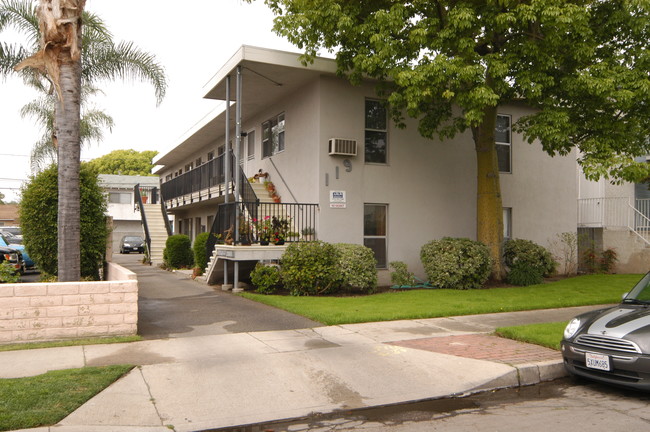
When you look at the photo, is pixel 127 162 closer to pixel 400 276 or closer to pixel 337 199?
pixel 337 199

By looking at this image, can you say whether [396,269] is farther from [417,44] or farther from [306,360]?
[306,360]

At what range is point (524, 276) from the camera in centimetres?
1488

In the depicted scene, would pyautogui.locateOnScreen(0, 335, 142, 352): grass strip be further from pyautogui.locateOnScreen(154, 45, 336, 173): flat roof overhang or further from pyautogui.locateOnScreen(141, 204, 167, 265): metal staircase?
pyautogui.locateOnScreen(141, 204, 167, 265): metal staircase

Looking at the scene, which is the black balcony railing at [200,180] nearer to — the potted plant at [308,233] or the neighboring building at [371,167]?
the neighboring building at [371,167]

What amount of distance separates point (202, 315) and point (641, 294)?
24.4 feet

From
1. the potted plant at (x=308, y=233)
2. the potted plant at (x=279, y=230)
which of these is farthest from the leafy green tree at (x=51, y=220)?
the potted plant at (x=308, y=233)

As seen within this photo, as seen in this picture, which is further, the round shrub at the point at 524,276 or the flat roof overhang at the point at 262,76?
the round shrub at the point at 524,276

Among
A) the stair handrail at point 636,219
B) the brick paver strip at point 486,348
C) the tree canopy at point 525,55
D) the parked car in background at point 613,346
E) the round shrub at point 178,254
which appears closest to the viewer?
the parked car in background at point 613,346

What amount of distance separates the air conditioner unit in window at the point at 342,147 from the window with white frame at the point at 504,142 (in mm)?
5606

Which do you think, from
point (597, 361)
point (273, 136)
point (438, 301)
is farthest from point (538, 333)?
point (273, 136)

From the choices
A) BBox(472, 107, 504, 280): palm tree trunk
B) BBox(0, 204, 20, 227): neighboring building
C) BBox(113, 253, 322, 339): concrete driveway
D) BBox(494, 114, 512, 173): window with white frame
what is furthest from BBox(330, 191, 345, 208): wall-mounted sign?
BBox(0, 204, 20, 227): neighboring building

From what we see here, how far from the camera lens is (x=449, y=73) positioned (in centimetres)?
1152

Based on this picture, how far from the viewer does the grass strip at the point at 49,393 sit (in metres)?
4.81

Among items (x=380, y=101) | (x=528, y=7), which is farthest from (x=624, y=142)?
(x=380, y=101)
